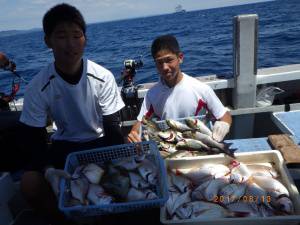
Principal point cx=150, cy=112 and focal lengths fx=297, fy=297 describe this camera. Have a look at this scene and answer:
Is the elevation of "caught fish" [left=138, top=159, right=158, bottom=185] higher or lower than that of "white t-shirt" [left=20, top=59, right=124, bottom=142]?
lower

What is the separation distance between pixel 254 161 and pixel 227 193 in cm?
58

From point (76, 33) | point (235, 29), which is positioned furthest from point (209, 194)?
point (235, 29)

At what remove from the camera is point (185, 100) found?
3248mm

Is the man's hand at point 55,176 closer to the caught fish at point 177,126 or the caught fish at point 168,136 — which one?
the caught fish at point 168,136

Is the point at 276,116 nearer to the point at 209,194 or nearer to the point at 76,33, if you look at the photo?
the point at 209,194

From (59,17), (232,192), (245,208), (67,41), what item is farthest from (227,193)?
(59,17)

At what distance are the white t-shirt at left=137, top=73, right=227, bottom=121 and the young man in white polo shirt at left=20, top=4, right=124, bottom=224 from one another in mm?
532

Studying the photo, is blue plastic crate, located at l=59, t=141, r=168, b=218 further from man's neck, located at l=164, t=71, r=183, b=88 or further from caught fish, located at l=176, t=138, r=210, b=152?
man's neck, located at l=164, t=71, r=183, b=88

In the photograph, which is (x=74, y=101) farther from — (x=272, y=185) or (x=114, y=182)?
(x=272, y=185)

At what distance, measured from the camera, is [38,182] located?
7.74ft

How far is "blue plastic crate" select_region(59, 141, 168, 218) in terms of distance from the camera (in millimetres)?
1836

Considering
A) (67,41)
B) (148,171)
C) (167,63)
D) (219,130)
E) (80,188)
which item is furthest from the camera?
(167,63)

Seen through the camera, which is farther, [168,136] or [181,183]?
[168,136]

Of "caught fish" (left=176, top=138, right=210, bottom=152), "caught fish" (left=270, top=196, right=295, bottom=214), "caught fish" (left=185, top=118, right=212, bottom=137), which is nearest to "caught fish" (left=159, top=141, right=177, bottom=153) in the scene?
"caught fish" (left=176, top=138, right=210, bottom=152)
